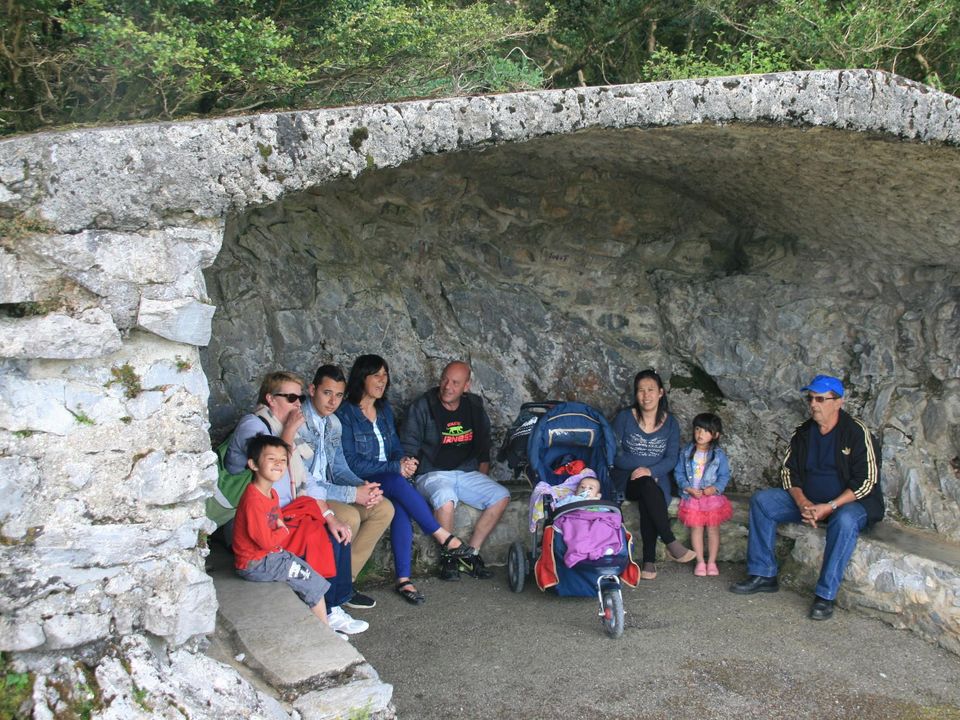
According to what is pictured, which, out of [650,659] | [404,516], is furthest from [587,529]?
[404,516]

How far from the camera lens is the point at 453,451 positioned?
6070 mm

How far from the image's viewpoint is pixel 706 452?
20.0 ft

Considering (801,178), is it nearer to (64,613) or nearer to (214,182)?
(214,182)

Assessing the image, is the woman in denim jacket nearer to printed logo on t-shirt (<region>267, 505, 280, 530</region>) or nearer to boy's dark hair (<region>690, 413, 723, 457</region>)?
printed logo on t-shirt (<region>267, 505, 280, 530</region>)

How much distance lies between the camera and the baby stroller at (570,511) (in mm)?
5129

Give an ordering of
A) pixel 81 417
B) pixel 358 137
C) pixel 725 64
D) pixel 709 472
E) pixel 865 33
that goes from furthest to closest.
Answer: pixel 725 64, pixel 865 33, pixel 709 472, pixel 358 137, pixel 81 417

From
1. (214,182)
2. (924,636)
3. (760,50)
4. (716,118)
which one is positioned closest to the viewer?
(214,182)

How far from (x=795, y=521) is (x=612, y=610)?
58.4 inches

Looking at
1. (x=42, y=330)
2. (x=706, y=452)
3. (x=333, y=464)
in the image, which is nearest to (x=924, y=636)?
(x=706, y=452)

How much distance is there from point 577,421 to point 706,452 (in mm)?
847

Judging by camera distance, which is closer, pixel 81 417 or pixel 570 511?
pixel 81 417

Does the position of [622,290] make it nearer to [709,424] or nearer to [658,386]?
[658,386]

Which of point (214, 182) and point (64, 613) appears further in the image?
point (214, 182)

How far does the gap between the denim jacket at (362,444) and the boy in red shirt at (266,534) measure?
1127 mm
